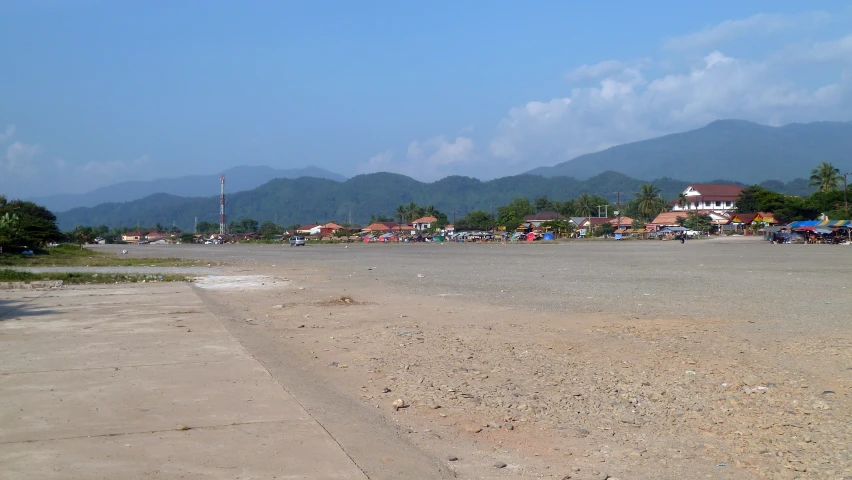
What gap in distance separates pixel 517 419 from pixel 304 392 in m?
2.12

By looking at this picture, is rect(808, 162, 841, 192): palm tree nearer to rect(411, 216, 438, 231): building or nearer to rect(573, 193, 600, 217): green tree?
rect(573, 193, 600, 217): green tree

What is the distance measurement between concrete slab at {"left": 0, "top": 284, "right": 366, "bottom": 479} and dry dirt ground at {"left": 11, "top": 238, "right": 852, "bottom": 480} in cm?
41

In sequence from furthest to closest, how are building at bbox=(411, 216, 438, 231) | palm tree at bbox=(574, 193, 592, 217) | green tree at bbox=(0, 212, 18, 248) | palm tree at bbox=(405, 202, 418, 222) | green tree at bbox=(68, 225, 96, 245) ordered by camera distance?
palm tree at bbox=(405, 202, 418, 222) < building at bbox=(411, 216, 438, 231) < palm tree at bbox=(574, 193, 592, 217) < green tree at bbox=(68, 225, 96, 245) < green tree at bbox=(0, 212, 18, 248)

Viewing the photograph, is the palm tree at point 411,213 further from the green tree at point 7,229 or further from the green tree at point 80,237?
the green tree at point 7,229

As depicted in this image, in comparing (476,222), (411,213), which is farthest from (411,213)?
(476,222)

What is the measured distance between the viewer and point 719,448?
17.2 feet

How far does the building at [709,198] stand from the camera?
136 m

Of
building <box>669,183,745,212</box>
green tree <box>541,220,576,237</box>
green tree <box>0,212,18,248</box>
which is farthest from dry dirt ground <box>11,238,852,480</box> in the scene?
building <box>669,183,745,212</box>

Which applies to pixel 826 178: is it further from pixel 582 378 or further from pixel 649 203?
pixel 582 378

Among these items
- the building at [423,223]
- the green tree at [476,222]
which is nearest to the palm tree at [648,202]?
the green tree at [476,222]

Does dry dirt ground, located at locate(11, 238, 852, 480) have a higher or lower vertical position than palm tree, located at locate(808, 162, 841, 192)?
lower

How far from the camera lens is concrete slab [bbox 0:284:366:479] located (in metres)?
4.65

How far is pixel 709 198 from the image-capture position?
138m

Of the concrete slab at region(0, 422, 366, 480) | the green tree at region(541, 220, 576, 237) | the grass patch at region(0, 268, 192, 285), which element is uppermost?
the green tree at region(541, 220, 576, 237)
